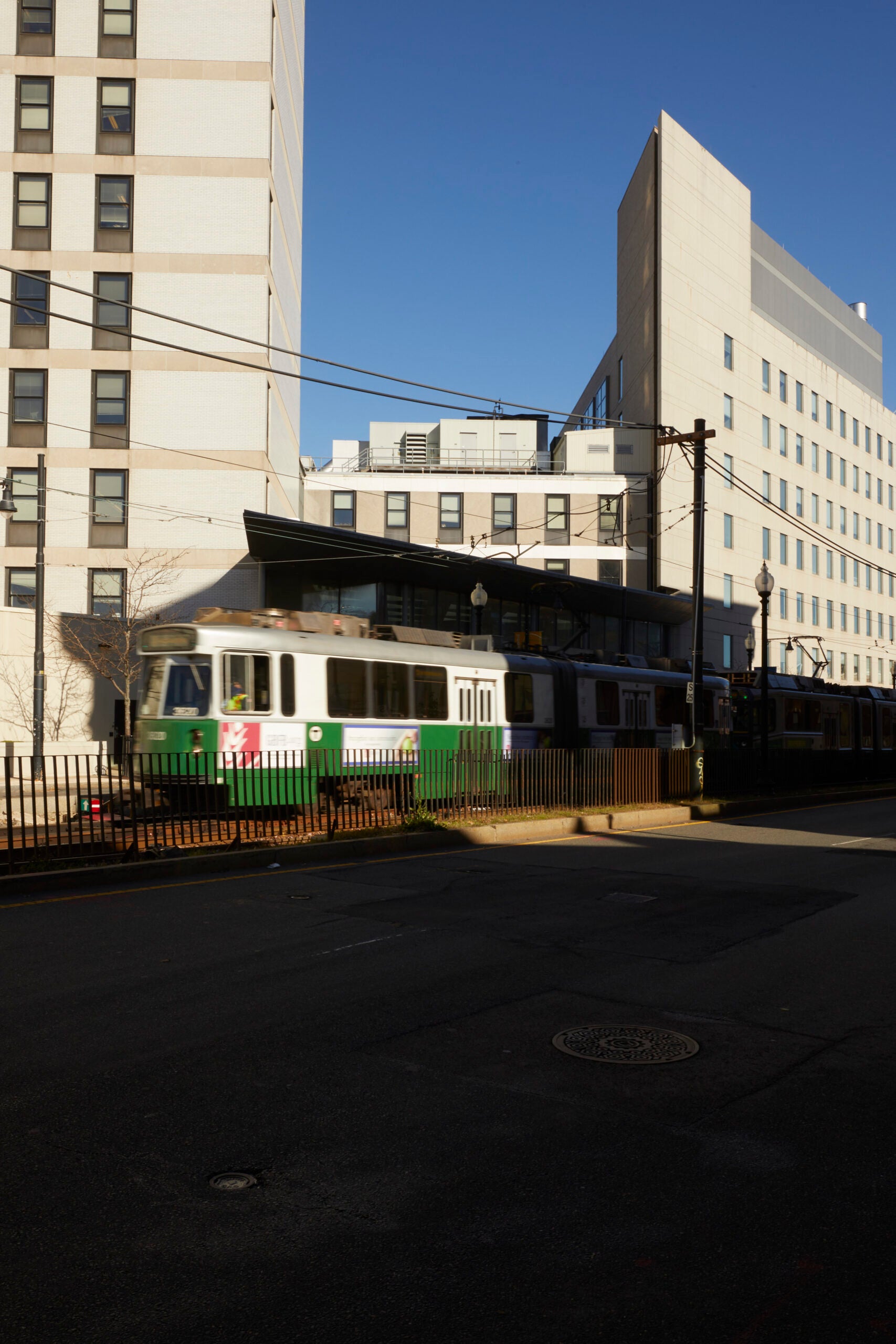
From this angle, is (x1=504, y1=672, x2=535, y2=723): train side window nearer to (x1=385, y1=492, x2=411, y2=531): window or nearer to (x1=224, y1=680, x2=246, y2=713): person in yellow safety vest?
(x1=224, y1=680, x2=246, y2=713): person in yellow safety vest

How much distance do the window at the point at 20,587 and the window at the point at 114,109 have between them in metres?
15.7

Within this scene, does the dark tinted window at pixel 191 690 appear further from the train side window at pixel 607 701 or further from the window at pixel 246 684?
the train side window at pixel 607 701

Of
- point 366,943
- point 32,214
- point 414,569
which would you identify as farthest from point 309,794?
point 32,214

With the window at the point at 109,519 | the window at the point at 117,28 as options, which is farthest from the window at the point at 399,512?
the window at the point at 117,28

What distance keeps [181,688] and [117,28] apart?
32.9 meters

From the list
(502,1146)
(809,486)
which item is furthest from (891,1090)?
(809,486)

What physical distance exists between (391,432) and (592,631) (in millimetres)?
27443

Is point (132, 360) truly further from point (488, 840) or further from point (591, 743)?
point (488, 840)

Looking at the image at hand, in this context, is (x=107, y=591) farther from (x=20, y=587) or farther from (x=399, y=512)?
(x=399, y=512)

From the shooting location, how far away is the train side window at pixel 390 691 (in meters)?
20.7

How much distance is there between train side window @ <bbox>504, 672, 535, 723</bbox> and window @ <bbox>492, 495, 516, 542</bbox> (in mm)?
26987

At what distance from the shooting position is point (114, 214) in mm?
39406

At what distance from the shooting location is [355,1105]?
5.14m

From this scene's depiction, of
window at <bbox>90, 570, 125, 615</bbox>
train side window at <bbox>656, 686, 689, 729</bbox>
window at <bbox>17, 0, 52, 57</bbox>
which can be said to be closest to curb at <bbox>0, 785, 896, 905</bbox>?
train side window at <bbox>656, 686, 689, 729</bbox>
